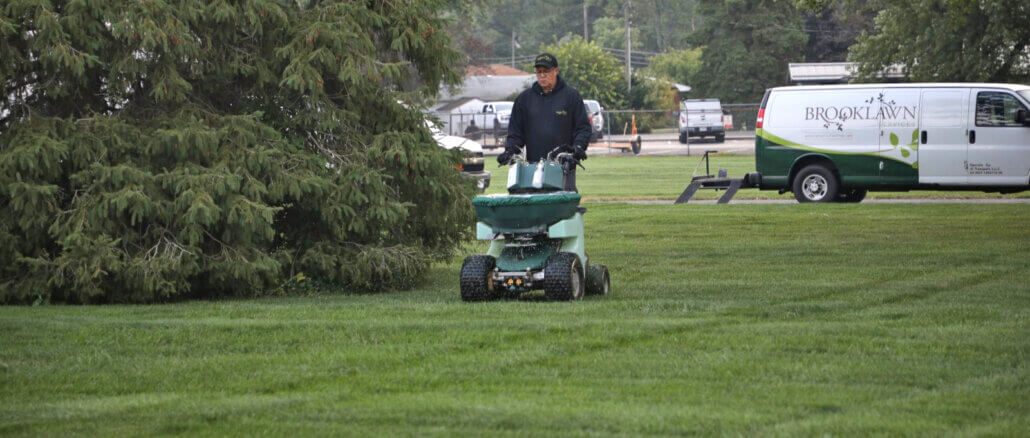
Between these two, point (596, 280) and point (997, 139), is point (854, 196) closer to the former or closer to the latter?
point (997, 139)

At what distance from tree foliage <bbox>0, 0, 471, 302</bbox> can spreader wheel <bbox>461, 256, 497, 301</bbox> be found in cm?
165

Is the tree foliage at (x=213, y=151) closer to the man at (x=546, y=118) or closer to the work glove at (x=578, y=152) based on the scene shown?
the man at (x=546, y=118)

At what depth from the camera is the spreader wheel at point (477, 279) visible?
34.0 ft

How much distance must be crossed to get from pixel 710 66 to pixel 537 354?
69.3 meters

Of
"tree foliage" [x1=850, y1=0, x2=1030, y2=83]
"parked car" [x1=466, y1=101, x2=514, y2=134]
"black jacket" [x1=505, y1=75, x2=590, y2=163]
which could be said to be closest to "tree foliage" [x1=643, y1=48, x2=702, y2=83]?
"parked car" [x1=466, y1=101, x2=514, y2=134]

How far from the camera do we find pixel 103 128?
11.4m

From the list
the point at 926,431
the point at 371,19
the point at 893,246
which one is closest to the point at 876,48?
the point at 893,246

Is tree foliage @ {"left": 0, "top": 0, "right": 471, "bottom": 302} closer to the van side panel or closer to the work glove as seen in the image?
the work glove

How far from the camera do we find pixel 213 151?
1127 centimetres

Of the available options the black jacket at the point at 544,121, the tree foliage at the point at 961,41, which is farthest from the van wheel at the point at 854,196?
the tree foliage at the point at 961,41

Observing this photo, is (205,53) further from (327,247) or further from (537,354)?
(537,354)

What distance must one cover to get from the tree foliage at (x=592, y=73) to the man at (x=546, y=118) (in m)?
68.4

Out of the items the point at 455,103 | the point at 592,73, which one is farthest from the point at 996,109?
the point at 455,103

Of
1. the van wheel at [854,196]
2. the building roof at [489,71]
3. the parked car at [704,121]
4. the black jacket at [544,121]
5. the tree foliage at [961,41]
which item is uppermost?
the building roof at [489,71]
